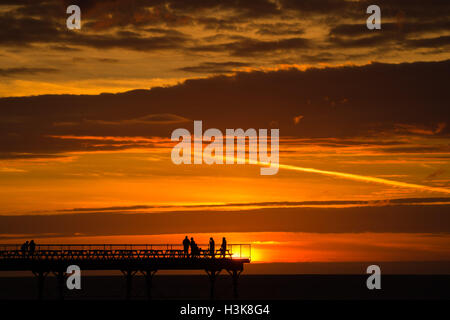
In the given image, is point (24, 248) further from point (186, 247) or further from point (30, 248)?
point (186, 247)

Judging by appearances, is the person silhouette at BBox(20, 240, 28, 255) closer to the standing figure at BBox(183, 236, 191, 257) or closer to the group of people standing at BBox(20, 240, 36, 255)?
the group of people standing at BBox(20, 240, 36, 255)

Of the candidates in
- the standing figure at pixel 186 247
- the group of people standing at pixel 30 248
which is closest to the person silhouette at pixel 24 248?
the group of people standing at pixel 30 248

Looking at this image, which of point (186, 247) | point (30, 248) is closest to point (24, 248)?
point (30, 248)

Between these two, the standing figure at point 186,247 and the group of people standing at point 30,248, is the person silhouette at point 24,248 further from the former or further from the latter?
the standing figure at point 186,247

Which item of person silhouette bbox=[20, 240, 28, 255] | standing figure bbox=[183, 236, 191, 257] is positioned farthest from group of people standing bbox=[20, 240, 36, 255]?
standing figure bbox=[183, 236, 191, 257]
